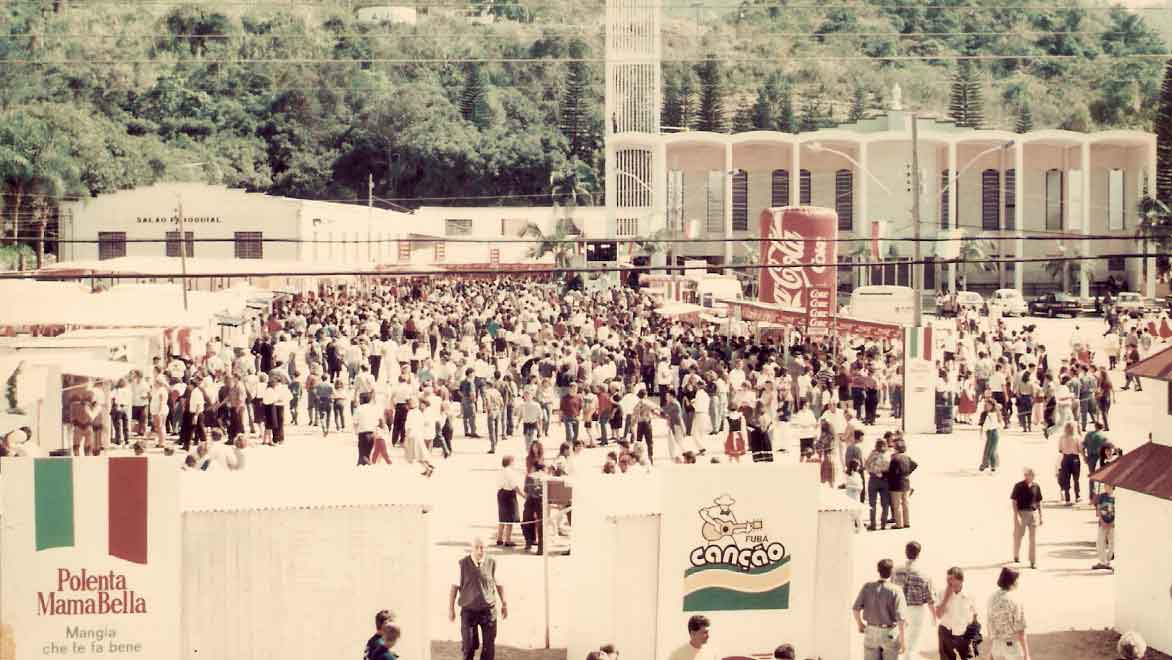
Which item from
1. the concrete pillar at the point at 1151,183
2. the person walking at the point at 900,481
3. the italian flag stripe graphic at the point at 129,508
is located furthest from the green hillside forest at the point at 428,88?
the italian flag stripe graphic at the point at 129,508

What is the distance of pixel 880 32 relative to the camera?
162875mm

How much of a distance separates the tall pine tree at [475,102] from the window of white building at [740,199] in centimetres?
4993

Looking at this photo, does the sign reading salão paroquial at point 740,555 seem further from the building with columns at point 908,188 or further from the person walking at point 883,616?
the building with columns at point 908,188

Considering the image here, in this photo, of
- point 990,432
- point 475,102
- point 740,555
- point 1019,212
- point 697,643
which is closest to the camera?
point 697,643

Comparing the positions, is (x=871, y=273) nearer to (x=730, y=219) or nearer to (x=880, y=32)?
(x=730, y=219)

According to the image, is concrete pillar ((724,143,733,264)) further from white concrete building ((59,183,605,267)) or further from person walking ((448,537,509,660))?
person walking ((448,537,509,660))

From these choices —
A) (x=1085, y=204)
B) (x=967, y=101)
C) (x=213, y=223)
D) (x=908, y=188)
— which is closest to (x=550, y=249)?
(x=908, y=188)

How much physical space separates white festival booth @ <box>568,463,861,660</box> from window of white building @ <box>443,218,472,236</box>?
266 ft

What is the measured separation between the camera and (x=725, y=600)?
36.7 ft

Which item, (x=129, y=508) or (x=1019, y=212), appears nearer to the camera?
(x=129, y=508)

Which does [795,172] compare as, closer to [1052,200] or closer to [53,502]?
[1052,200]

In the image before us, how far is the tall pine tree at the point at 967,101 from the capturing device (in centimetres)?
11793

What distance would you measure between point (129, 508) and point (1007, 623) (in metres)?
5.74

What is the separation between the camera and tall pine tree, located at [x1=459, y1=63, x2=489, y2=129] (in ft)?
421
